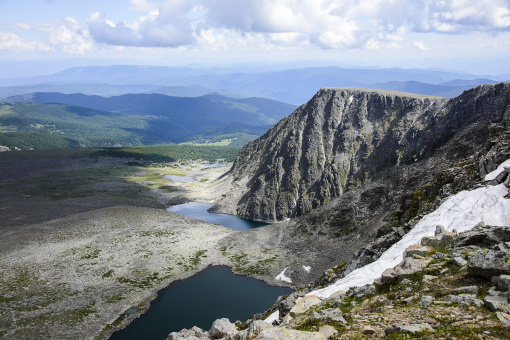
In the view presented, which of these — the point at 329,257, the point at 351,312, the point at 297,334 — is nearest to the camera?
the point at 297,334

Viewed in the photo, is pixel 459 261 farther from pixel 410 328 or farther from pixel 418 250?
pixel 410 328

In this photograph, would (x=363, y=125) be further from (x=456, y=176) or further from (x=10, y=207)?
(x=10, y=207)

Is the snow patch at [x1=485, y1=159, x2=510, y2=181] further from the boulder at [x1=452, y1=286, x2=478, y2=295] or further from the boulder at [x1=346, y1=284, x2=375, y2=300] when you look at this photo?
the boulder at [x1=452, y1=286, x2=478, y2=295]

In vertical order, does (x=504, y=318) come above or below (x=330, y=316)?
above

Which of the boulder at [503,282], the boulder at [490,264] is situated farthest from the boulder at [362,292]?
the boulder at [503,282]

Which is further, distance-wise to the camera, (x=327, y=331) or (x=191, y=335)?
(x=191, y=335)

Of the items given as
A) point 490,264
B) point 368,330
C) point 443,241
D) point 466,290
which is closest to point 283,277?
point 443,241

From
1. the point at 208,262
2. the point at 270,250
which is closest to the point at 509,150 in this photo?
the point at 270,250
